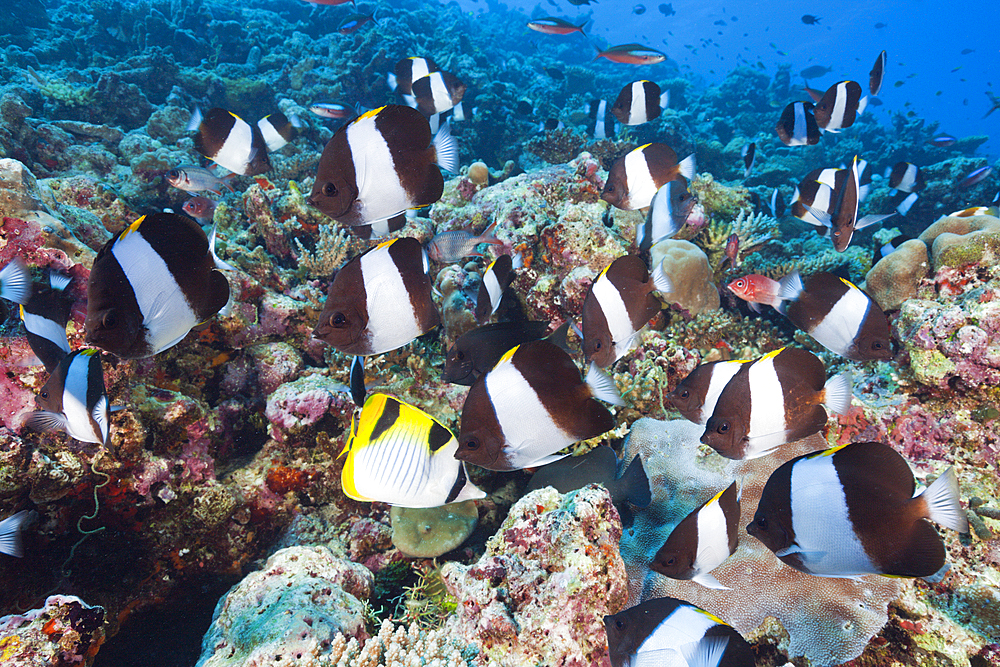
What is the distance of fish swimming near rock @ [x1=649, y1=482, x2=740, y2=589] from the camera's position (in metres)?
1.89

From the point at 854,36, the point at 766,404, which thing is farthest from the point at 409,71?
the point at 854,36

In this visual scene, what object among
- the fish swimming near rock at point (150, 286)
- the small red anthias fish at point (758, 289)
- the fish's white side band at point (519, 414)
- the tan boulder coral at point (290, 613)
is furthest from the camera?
the small red anthias fish at point (758, 289)

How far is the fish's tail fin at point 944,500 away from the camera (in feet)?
4.93

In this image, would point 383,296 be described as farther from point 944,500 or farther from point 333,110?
point 333,110

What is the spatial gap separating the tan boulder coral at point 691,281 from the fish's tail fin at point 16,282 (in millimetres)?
5611

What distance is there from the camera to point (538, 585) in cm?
206

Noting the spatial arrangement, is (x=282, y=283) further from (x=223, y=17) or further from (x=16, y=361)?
(x=223, y=17)

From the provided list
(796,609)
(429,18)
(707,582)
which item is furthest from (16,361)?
(429,18)

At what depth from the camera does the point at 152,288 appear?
1.52m

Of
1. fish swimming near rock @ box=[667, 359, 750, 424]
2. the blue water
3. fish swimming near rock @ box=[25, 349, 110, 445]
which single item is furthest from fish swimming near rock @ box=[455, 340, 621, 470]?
the blue water

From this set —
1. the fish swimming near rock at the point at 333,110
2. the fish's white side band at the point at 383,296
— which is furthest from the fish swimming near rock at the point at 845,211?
the fish swimming near rock at the point at 333,110

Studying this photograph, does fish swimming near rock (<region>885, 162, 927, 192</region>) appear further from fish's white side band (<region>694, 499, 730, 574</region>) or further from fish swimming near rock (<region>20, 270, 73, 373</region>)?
fish swimming near rock (<region>20, 270, 73, 373</region>)

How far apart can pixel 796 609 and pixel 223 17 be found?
2699 cm

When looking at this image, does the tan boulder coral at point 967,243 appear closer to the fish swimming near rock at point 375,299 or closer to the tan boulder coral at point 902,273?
the tan boulder coral at point 902,273
